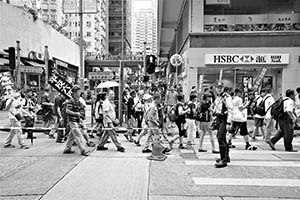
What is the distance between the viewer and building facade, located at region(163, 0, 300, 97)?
54.7 ft

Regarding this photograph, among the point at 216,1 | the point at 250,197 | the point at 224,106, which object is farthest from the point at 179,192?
the point at 216,1

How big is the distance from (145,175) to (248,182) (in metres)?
1.95

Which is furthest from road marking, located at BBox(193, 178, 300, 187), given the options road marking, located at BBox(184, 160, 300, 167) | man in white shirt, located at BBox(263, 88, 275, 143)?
man in white shirt, located at BBox(263, 88, 275, 143)

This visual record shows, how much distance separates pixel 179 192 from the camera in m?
5.06

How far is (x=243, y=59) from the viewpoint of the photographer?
16.7 m

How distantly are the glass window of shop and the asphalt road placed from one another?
34.9ft

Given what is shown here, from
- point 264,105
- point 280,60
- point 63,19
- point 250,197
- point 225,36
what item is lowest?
point 250,197

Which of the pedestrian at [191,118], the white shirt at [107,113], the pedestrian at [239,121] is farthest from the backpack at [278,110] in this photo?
the white shirt at [107,113]

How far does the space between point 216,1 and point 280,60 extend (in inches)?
193

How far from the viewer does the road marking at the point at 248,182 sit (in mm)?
5492

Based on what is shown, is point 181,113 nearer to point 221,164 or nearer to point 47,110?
point 221,164

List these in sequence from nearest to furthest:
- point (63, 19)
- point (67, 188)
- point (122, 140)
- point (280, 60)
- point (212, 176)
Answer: point (67, 188) → point (212, 176) → point (122, 140) → point (280, 60) → point (63, 19)

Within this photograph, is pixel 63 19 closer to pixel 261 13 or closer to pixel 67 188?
pixel 261 13

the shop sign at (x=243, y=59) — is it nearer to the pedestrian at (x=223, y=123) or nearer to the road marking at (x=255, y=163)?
the pedestrian at (x=223, y=123)
